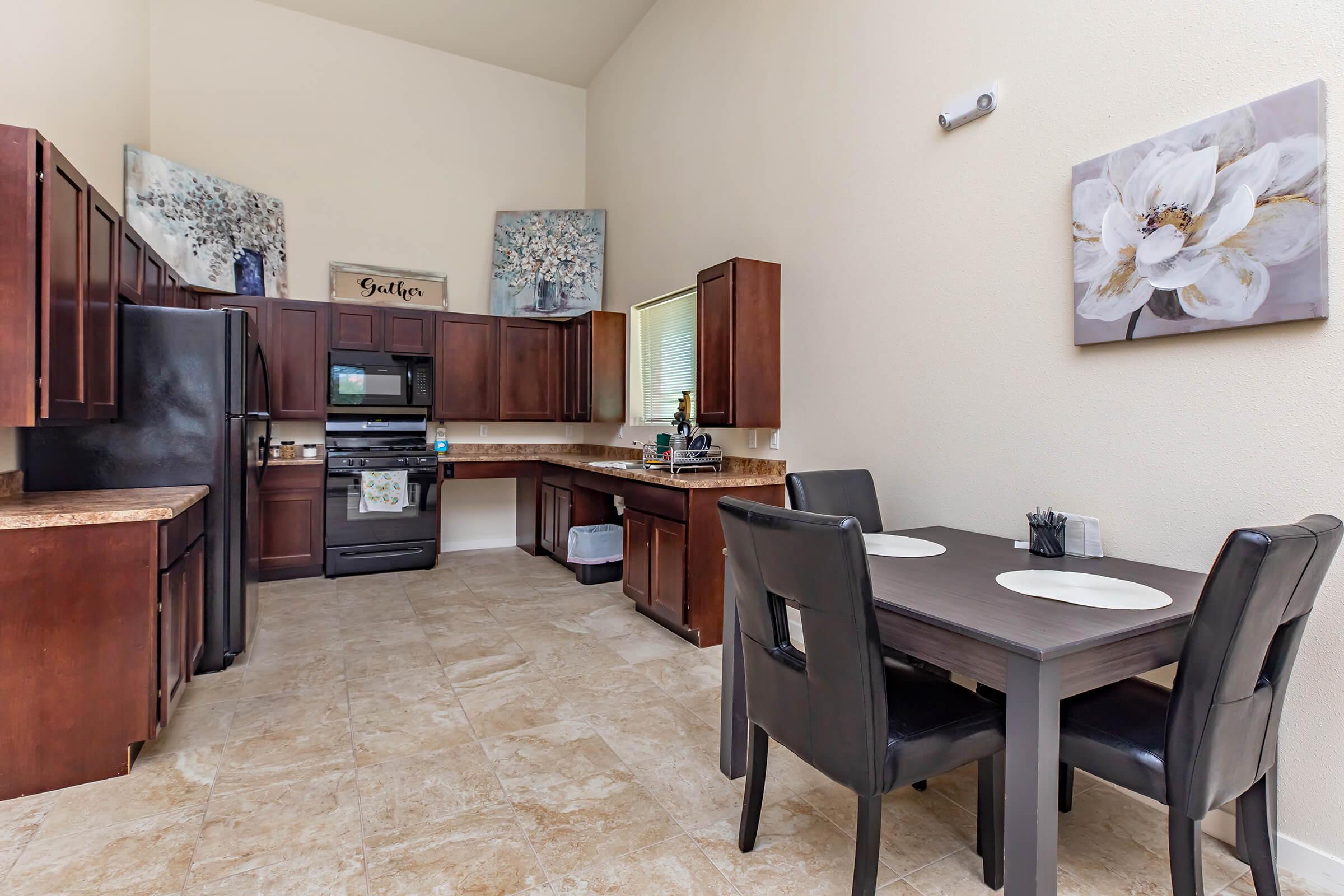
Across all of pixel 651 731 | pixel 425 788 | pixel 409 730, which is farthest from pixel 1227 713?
pixel 409 730

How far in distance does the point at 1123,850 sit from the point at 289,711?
300 centimetres

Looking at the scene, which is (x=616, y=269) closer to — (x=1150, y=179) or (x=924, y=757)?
(x=1150, y=179)

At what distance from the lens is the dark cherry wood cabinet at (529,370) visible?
5891 mm

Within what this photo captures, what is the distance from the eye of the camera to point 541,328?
6.04m

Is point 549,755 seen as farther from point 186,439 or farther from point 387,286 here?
point 387,286

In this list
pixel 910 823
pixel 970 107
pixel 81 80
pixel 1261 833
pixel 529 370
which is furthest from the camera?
pixel 529 370

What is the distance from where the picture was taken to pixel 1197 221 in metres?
1.90

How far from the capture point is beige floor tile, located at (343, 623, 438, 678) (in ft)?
10.4

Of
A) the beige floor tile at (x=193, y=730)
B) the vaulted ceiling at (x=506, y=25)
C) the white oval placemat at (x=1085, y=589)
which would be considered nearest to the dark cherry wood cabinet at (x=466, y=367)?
the vaulted ceiling at (x=506, y=25)

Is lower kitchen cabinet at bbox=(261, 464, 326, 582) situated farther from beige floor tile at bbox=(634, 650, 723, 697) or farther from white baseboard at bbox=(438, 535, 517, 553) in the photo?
beige floor tile at bbox=(634, 650, 723, 697)

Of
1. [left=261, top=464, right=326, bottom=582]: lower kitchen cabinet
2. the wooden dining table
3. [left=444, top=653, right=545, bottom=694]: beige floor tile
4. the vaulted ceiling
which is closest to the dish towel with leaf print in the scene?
[left=261, top=464, right=326, bottom=582]: lower kitchen cabinet

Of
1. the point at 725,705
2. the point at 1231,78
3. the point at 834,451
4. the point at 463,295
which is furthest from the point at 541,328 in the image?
the point at 1231,78

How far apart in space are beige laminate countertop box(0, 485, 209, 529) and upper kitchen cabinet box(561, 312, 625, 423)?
3.17 meters

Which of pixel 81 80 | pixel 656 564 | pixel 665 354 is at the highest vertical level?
pixel 81 80
